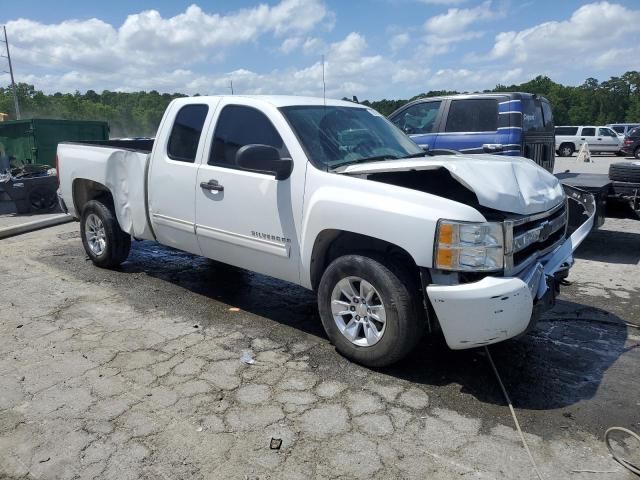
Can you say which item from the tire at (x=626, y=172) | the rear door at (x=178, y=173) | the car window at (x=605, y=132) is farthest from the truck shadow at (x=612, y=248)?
the car window at (x=605, y=132)

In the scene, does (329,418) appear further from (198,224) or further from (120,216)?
(120,216)

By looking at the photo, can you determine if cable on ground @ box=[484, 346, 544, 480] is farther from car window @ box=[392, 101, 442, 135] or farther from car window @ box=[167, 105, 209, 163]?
car window @ box=[392, 101, 442, 135]

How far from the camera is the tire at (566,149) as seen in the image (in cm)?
2841

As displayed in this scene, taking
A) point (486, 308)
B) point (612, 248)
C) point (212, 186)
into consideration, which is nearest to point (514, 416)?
point (486, 308)

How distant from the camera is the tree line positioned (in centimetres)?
5653

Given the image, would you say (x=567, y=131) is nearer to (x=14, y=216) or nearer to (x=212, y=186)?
(x=14, y=216)

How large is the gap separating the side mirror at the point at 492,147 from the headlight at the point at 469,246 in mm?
4705

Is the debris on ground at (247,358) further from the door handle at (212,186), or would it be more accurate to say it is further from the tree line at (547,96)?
the tree line at (547,96)

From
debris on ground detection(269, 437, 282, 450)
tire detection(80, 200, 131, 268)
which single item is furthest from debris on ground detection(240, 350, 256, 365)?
tire detection(80, 200, 131, 268)

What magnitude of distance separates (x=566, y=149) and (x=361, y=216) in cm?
2841

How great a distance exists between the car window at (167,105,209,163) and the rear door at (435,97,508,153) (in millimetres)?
4505

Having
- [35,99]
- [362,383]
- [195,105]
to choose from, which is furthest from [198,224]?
[35,99]

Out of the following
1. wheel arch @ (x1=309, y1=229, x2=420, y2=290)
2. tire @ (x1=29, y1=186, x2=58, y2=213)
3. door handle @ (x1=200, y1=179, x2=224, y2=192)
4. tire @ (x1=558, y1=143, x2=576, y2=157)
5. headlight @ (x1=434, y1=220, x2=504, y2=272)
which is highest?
door handle @ (x1=200, y1=179, x2=224, y2=192)

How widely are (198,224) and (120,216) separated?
1.38 metres
